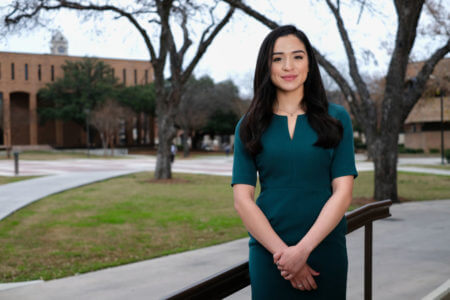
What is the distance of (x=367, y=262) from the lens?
12.6 ft

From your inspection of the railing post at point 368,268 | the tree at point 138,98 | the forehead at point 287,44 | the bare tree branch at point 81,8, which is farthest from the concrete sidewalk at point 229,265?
the tree at point 138,98

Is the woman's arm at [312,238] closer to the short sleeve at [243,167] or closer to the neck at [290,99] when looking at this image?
the short sleeve at [243,167]

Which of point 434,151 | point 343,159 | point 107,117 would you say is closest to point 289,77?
point 343,159

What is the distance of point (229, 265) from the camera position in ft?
19.2

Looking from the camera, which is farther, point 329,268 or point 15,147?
point 15,147

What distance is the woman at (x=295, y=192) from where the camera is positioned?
1836mm

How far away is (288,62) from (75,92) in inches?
2117

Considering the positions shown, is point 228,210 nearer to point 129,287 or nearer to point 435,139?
point 129,287

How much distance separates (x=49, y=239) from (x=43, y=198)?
17.9 feet

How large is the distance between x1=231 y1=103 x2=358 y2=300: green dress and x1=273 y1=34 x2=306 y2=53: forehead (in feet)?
1.14

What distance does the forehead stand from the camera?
204cm

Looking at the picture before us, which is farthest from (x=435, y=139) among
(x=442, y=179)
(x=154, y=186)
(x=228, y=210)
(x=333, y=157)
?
(x=333, y=157)

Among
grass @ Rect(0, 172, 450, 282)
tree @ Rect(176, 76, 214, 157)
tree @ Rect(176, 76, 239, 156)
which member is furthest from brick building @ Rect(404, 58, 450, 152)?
grass @ Rect(0, 172, 450, 282)

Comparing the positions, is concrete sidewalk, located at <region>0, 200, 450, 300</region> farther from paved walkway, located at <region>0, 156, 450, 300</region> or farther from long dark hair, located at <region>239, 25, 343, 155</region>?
long dark hair, located at <region>239, 25, 343, 155</region>
